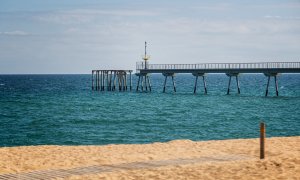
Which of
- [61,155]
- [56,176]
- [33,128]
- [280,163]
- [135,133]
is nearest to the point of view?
[56,176]

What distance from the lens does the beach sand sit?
11.4 m

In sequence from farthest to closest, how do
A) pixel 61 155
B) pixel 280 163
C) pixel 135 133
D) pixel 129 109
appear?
pixel 129 109 → pixel 135 133 → pixel 61 155 → pixel 280 163

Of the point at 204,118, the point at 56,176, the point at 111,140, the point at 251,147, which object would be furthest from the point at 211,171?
the point at 204,118

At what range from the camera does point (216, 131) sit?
29.3m

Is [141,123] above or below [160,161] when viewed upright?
below

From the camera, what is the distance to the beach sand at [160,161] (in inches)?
447

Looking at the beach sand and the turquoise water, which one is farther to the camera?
the turquoise water

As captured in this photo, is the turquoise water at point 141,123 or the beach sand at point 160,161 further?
the turquoise water at point 141,123

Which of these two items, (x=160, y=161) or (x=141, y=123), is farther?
(x=141, y=123)

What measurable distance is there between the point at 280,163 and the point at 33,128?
22.4 metres

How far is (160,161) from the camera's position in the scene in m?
13.1

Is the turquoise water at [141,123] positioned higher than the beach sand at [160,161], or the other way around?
Answer: the beach sand at [160,161]

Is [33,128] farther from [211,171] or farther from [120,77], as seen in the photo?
[120,77]

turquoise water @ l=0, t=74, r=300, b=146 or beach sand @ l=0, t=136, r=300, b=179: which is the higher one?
beach sand @ l=0, t=136, r=300, b=179
